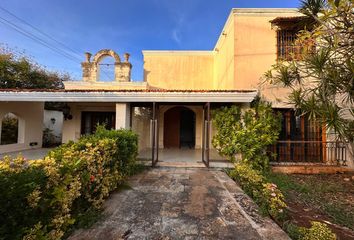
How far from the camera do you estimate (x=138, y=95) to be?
907cm

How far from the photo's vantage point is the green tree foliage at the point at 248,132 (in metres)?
8.54

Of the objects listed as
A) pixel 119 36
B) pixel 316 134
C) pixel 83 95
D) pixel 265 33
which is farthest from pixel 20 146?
pixel 316 134

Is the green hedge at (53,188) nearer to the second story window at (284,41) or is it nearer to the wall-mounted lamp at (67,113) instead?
the wall-mounted lamp at (67,113)

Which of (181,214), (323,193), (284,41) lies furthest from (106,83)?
(323,193)

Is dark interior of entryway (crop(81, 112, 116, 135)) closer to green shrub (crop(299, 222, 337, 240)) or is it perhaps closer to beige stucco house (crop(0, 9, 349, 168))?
beige stucco house (crop(0, 9, 349, 168))

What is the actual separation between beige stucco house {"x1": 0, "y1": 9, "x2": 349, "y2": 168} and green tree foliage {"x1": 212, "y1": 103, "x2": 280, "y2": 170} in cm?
54

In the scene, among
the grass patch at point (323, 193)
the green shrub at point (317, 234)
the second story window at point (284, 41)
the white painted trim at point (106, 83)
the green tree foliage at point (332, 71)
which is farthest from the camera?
the white painted trim at point (106, 83)

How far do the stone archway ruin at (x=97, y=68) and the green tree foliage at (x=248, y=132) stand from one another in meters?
9.14

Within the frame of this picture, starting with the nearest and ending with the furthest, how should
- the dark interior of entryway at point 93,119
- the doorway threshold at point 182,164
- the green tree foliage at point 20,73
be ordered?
the doorway threshold at point 182,164, the dark interior of entryway at point 93,119, the green tree foliage at point 20,73

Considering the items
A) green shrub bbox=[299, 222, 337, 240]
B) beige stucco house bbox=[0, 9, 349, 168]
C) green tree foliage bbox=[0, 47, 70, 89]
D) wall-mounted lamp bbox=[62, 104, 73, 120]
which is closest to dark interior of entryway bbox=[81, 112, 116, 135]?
beige stucco house bbox=[0, 9, 349, 168]

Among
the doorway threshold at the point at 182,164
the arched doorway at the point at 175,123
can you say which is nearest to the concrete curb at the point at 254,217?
the doorway threshold at the point at 182,164

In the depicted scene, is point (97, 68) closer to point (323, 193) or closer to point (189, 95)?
point (189, 95)

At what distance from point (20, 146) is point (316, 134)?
16.7m

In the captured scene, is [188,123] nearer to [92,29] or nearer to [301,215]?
[301,215]
